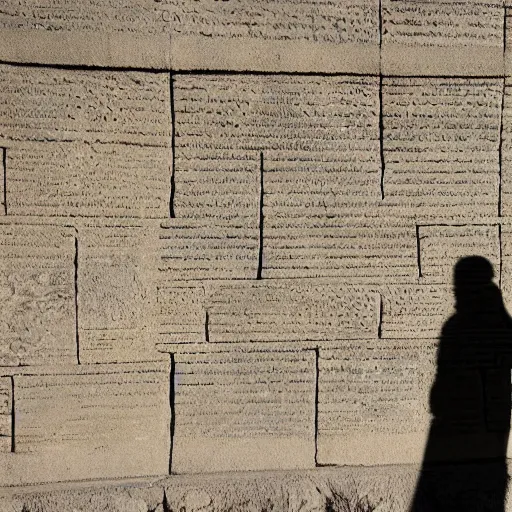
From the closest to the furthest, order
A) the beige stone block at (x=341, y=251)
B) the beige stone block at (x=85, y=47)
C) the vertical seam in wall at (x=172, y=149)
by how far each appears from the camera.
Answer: the beige stone block at (x=85, y=47) → the vertical seam in wall at (x=172, y=149) → the beige stone block at (x=341, y=251)

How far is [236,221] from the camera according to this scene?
2.71 metres

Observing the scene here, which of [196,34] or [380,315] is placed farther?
[380,315]

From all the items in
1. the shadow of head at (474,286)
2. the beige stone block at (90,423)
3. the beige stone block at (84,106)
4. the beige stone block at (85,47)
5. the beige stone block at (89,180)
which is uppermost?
the beige stone block at (85,47)

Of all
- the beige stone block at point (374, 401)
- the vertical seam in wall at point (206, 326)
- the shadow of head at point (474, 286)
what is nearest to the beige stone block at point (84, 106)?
the vertical seam in wall at point (206, 326)

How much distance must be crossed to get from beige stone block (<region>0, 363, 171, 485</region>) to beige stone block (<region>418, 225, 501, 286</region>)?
49.3 inches

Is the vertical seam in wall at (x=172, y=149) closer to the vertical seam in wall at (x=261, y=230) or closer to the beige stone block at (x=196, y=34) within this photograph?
the beige stone block at (x=196, y=34)

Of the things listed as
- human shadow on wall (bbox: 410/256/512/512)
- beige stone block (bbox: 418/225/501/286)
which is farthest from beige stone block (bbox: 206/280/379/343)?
human shadow on wall (bbox: 410/256/512/512)

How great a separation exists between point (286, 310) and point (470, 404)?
0.97m

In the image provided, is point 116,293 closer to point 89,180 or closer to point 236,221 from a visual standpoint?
point 89,180

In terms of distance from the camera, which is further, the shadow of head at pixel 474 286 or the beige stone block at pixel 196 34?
the shadow of head at pixel 474 286

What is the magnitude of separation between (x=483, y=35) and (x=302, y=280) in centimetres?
132

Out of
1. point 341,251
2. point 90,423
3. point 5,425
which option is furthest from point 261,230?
point 5,425

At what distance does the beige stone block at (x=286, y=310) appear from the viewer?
2.75 meters

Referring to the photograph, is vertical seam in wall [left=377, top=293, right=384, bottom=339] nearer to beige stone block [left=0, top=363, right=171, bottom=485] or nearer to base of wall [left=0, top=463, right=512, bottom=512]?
base of wall [left=0, top=463, right=512, bottom=512]
